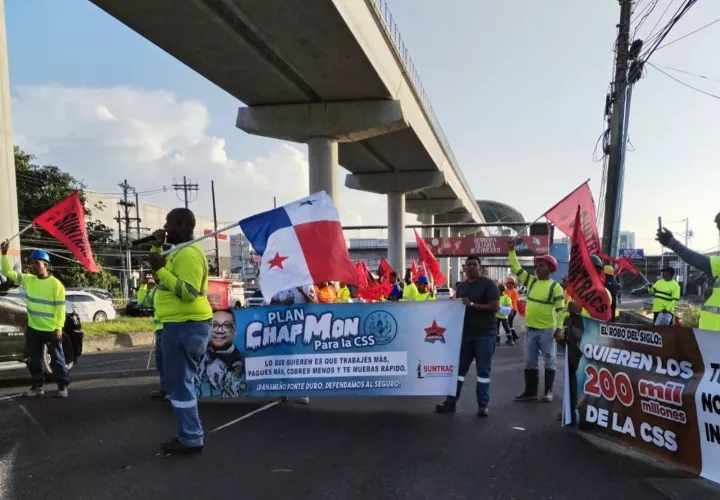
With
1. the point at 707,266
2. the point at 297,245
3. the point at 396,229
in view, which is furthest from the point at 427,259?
the point at 396,229

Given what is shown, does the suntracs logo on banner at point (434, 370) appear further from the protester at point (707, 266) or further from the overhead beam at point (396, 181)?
the overhead beam at point (396, 181)

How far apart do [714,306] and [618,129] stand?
10.2 meters

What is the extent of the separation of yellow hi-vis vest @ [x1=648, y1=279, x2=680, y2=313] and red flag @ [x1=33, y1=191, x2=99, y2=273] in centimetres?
1182

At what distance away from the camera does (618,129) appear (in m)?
14.2

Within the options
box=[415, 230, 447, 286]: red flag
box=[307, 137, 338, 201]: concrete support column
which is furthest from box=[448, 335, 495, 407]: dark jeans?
box=[307, 137, 338, 201]: concrete support column

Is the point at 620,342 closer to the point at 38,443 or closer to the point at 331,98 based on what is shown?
the point at 38,443

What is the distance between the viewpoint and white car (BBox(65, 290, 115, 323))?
81.7ft

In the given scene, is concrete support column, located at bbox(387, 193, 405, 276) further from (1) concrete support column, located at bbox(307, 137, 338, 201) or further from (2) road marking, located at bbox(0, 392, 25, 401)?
(2) road marking, located at bbox(0, 392, 25, 401)

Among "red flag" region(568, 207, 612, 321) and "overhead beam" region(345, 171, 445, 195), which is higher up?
"overhead beam" region(345, 171, 445, 195)

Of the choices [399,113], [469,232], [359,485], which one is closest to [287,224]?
[359,485]

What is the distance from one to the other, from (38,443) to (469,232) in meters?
65.8

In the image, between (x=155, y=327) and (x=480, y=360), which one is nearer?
(x=480, y=360)

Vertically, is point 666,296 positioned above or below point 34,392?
above

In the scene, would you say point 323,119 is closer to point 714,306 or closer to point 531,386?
point 531,386
